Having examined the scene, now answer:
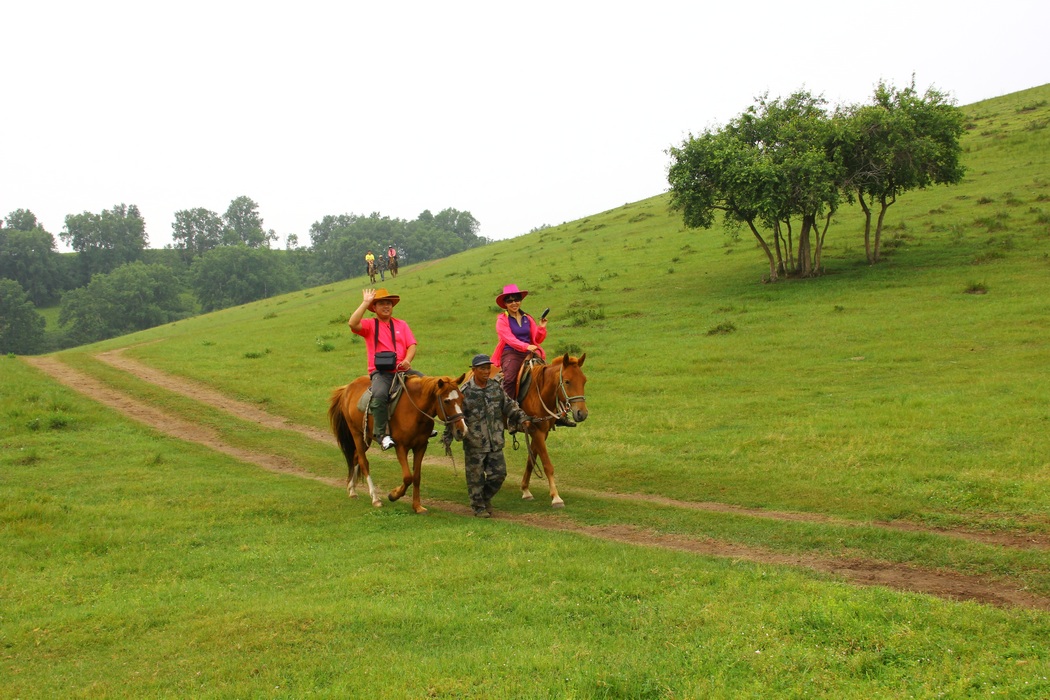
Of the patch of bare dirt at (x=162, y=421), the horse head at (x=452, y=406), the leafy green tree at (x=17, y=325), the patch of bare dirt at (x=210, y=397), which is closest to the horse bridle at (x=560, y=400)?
the horse head at (x=452, y=406)

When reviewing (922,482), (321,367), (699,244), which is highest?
(699,244)

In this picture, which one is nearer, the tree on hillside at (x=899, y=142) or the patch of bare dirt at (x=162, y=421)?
the patch of bare dirt at (x=162, y=421)

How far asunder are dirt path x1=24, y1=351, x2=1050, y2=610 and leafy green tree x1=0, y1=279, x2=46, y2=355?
64899 mm

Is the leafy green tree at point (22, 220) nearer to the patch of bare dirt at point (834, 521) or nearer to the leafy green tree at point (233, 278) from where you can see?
the leafy green tree at point (233, 278)

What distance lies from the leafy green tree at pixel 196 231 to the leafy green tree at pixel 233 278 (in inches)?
1635

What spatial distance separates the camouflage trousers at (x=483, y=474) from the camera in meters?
12.1

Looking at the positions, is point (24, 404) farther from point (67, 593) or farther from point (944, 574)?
point (944, 574)

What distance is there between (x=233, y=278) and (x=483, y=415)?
8881 cm

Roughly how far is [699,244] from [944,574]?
1316 inches

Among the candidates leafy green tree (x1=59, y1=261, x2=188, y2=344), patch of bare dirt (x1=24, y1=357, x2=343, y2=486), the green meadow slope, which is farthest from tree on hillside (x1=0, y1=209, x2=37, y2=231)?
patch of bare dirt (x1=24, y1=357, x2=343, y2=486)

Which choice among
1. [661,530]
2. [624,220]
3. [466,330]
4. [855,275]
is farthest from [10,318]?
[661,530]

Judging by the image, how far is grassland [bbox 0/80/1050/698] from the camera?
6109mm

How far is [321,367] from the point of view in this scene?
1051 inches

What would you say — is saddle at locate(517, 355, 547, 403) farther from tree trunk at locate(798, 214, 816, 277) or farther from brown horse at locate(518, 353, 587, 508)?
tree trunk at locate(798, 214, 816, 277)
